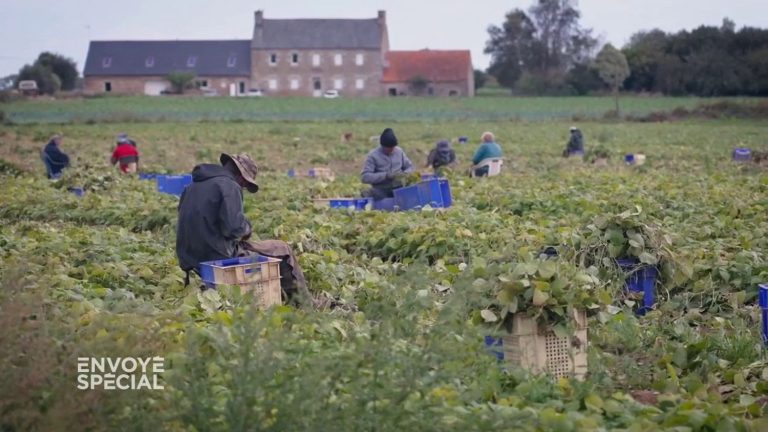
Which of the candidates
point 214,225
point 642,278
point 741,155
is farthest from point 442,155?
point 214,225

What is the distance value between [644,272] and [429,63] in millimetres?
92058

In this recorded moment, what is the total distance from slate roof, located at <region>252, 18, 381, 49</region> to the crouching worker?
3684 inches

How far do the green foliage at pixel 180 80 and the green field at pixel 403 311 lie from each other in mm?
76152

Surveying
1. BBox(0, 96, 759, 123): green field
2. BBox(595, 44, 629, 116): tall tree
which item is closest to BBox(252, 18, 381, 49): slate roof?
BBox(0, 96, 759, 123): green field

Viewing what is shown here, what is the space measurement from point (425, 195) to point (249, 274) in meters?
6.44

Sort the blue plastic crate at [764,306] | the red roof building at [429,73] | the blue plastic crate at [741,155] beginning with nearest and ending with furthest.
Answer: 1. the blue plastic crate at [764,306]
2. the blue plastic crate at [741,155]
3. the red roof building at [429,73]

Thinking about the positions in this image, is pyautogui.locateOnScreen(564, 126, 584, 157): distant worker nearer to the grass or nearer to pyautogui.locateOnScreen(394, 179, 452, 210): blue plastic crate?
pyautogui.locateOnScreen(394, 179, 452, 210): blue plastic crate

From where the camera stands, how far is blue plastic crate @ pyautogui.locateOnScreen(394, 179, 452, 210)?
47.3ft

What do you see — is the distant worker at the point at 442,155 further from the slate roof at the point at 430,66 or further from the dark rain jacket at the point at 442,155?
A: the slate roof at the point at 430,66

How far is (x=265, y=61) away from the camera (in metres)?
102

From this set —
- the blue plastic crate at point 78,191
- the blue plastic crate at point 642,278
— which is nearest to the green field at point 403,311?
the blue plastic crate at point 642,278

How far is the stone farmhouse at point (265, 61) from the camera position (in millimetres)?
101500

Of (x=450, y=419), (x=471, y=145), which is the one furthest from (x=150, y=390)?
(x=471, y=145)

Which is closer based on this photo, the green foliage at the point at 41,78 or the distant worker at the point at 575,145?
the distant worker at the point at 575,145
